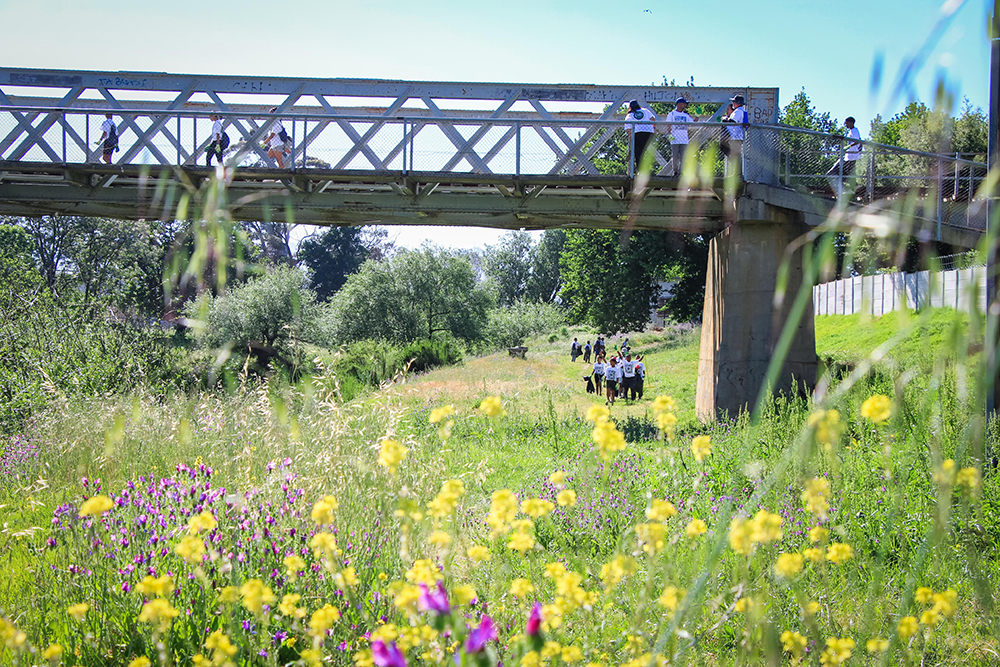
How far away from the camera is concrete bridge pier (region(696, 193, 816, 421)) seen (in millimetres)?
12266

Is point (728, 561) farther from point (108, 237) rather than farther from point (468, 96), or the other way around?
point (108, 237)

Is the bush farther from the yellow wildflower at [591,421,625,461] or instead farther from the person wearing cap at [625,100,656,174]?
the yellow wildflower at [591,421,625,461]

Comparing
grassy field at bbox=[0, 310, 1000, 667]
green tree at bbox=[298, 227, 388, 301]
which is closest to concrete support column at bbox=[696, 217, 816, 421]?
grassy field at bbox=[0, 310, 1000, 667]

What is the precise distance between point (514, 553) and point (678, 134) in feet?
28.7

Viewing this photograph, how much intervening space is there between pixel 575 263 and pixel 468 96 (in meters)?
18.2

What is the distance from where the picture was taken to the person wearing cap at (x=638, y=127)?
38.1 feet

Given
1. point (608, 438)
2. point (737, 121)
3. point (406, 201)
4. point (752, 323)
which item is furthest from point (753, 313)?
point (608, 438)

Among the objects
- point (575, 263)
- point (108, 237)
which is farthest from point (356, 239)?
point (575, 263)

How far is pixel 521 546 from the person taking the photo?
2455 mm

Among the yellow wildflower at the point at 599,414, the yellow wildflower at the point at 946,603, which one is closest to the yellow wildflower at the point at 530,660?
the yellow wildflower at the point at 599,414

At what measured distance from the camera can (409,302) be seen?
139 feet

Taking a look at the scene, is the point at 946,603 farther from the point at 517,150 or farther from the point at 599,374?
the point at 599,374

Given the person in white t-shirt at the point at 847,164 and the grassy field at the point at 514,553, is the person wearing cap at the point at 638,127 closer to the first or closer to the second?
the person in white t-shirt at the point at 847,164

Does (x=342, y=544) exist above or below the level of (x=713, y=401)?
above
